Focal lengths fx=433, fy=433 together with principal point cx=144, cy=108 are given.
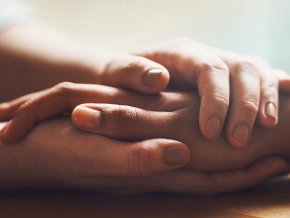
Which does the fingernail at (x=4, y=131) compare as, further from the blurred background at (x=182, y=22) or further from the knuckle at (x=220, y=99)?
the blurred background at (x=182, y=22)

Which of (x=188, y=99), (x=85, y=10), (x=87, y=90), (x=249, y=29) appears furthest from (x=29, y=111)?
(x=85, y=10)

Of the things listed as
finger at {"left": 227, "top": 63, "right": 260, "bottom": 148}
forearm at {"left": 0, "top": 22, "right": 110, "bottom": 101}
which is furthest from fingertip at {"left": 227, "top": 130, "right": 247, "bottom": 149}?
forearm at {"left": 0, "top": 22, "right": 110, "bottom": 101}

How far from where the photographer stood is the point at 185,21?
116 cm

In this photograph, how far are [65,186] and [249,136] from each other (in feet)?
0.84

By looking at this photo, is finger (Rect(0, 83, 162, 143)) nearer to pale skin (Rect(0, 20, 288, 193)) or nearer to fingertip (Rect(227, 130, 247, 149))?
pale skin (Rect(0, 20, 288, 193))

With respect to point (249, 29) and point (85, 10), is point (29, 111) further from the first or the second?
point (85, 10)

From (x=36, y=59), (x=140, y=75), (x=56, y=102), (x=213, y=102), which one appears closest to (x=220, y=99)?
(x=213, y=102)

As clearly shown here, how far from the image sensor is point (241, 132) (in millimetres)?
565

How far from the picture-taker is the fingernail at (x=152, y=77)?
1.96 feet

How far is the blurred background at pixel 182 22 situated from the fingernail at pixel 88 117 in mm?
579

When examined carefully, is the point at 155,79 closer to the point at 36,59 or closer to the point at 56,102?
the point at 56,102

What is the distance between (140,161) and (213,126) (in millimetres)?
112

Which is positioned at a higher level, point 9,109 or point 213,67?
point 213,67

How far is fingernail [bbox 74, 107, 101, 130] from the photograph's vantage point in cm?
54
